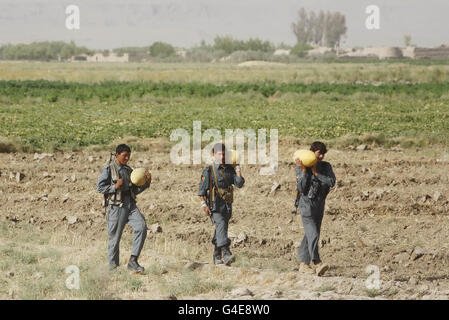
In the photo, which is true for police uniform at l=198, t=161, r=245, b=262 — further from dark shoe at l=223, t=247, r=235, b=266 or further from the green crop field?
the green crop field

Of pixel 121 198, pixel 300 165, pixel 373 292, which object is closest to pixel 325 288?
pixel 373 292

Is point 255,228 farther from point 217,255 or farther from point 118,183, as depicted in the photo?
point 118,183

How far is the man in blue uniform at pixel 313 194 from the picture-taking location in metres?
9.82

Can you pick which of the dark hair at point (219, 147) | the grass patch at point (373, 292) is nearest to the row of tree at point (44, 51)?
the dark hair at point (219, 147)

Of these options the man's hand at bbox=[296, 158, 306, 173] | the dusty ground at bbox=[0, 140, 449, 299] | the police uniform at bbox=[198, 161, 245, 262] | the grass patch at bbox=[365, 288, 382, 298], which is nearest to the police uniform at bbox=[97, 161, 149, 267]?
the dusty ground at bbox=[0, 140, 449, 299]

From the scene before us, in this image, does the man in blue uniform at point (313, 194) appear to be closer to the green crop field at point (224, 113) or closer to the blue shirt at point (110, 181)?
the blue shirt at point (110, 181)

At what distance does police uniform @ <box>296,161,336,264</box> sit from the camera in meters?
9.84

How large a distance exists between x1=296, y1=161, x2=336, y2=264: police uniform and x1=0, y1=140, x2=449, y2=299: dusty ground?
478 millimetres

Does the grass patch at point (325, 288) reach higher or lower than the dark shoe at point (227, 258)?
lower

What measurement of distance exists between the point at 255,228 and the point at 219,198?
388 cm

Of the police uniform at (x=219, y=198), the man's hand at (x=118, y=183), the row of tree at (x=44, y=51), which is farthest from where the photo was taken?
the row of tree at (x=44, y=51)

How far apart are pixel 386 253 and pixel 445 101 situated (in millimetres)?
26179

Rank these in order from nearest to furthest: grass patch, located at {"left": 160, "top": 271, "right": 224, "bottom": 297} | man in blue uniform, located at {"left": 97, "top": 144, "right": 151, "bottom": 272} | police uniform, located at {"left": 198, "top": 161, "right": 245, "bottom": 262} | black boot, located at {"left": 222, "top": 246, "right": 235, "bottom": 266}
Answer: grass patch, located at {"left": 160, "top": 271, "right": 224, "bottom": 297} → man in blue uniform, located at {"left": 97, "top": 144, "right": 151, "bottom": 272} → police uniform, located at {"left": 198, "top": 161, "right": 245, "bottom": 262} → black boot, located at {"left": 222, "top": 246, "right": 235, "bottom": 266}

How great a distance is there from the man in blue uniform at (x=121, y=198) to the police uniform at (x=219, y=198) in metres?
0.78
